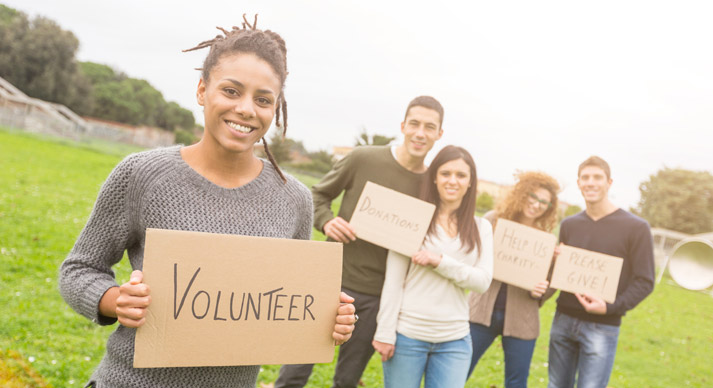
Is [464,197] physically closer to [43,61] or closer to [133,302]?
[133,302]

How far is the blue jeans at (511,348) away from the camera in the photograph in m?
3.89

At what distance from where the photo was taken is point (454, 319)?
3.10 metres

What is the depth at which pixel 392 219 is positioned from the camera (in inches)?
129

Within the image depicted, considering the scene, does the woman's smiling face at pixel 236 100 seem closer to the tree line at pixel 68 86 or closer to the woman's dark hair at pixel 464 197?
the woman's dark hair at pixel 464 197

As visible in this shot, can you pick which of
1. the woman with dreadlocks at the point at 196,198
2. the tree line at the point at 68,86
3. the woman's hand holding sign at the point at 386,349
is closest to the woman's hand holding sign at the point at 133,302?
the woman with dreadlocks at the point at 196,198

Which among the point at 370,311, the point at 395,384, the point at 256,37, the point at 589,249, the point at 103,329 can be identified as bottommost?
the point at 103,329

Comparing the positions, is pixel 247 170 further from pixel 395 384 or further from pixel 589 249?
pixel 589 249

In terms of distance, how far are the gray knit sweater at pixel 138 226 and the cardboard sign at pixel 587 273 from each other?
2.96m

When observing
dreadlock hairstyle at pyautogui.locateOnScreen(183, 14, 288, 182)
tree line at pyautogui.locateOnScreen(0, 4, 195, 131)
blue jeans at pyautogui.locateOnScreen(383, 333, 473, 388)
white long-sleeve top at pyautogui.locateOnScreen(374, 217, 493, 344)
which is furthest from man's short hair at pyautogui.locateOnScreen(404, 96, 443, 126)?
tree line at pyautogui.locateOnScreen(0, 4, 195, 131)

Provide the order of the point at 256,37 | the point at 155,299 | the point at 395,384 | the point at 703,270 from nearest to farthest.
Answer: the point at 155,299 → the point at 256,37 → the point at 395,384 → the point at 703,270

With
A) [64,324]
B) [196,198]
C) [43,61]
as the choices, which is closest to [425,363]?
[196,198]

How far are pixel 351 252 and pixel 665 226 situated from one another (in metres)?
46.0

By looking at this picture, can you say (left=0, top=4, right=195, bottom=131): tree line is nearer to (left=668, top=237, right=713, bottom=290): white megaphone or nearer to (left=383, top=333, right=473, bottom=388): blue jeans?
(left=668, top=237, right=713, bottom=290): white megaphone

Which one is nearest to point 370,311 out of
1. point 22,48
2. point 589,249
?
point 589,249
